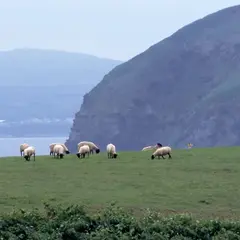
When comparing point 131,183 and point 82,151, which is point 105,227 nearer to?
point 131,183

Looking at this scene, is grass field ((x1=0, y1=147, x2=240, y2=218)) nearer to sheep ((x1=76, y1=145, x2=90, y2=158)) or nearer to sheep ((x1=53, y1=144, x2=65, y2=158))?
sheep ((x1=76, y1=145, x2=90, y2=158))

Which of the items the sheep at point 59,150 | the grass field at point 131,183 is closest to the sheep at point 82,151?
the grass field at point 131,183

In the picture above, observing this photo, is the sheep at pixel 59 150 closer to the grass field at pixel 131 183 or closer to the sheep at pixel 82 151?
the grass field at pixel 131 183

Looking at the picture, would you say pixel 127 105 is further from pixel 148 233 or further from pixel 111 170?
pixel 148 233

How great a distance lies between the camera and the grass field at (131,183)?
2427cm

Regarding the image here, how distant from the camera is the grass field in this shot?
2427cm

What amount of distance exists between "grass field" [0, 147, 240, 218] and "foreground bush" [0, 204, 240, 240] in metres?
4.55

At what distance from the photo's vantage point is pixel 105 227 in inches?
707

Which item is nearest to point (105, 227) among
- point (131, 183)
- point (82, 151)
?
point (131, 183)

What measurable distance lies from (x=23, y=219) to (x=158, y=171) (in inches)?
567

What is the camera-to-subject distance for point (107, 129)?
7657 inches

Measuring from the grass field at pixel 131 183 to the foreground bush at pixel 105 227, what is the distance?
455 centimetres

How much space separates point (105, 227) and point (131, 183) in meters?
10.7

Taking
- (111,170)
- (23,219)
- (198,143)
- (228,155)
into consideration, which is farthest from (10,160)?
(198,143)
